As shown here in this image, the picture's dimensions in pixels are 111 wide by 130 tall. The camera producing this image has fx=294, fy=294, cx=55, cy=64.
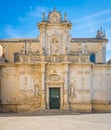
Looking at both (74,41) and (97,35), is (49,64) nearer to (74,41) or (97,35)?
(74,41)

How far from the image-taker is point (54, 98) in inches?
1503

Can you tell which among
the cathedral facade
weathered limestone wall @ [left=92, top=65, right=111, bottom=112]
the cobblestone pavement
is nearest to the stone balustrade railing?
the cathedral facade

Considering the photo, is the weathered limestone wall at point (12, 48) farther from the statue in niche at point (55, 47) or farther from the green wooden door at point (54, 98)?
the green wooden door at point (54, 98)

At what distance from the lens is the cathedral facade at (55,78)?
A: 3797 centimetres

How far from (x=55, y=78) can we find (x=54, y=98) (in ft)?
8.52

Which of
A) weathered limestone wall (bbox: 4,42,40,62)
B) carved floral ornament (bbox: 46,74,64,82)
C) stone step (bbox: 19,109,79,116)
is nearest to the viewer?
stone step (bbox: 19,109,79,116)

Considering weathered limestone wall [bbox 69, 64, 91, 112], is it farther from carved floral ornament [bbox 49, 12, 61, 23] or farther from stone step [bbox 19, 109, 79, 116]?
carved floral ornament [bbox 49, 12, 61, 23]

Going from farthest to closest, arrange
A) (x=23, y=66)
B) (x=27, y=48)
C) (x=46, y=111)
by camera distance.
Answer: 1. (x=27, y=48)
2. (x=23, y=66)
3. (x=46, y=111)

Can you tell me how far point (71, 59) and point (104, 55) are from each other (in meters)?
9.11

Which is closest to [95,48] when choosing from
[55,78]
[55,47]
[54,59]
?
[55,47]

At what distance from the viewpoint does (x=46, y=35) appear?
3916cm

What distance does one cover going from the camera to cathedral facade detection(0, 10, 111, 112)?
38.0m

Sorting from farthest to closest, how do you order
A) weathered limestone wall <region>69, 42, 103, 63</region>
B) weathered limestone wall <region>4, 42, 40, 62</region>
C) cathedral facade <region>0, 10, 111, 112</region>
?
weathered limestone wall <region>4, 42, 40, 62</region> → weathered limestone wall <region>69, 42, 103, 63</region> → cathedral facade <region>0, 10, 111, 112</region>

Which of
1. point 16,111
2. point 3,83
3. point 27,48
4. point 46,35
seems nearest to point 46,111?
point 16,111
